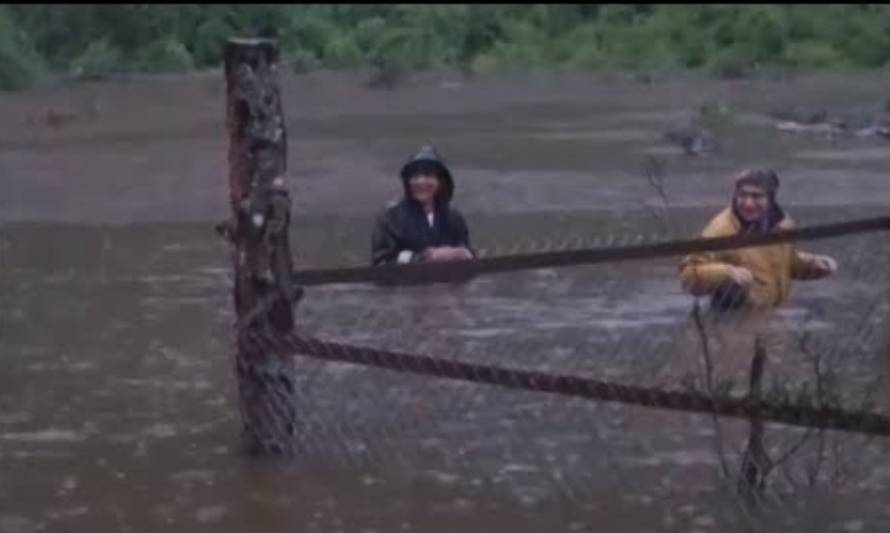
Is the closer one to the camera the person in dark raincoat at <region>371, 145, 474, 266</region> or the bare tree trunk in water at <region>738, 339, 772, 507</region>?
the bare tree trunk in water at <region>738, 339, 772, 507</region>

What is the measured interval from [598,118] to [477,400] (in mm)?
17907

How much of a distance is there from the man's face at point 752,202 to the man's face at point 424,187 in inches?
85.9

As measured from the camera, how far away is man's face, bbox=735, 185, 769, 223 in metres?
10.4

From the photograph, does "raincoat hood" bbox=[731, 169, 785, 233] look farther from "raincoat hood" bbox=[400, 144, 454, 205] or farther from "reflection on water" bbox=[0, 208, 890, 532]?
"raincoat hood" bbox=[400, 144, 454, 205]

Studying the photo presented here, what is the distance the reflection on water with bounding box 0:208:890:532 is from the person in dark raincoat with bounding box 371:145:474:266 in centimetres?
27

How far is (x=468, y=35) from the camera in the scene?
42.0m

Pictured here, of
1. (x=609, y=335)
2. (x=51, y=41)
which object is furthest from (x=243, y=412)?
(x=51, y=41)

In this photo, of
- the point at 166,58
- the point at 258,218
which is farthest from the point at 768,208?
the point at 166,58

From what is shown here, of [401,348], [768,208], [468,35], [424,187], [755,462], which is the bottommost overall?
[468,35]

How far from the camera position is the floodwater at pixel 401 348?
7609 mm

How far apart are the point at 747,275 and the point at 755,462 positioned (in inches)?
120

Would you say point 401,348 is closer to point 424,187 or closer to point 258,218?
point 424,187

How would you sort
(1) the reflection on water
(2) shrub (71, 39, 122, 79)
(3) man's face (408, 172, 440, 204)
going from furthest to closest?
(2) shrub (71, 39, 122, 79), (3) man's face (408, 172, 440, 204), (1) the reflection on water

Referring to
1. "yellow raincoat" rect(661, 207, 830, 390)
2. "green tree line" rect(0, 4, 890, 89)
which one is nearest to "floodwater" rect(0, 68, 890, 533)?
"yellow raincoat" rect(661, 207, 830, 390)
